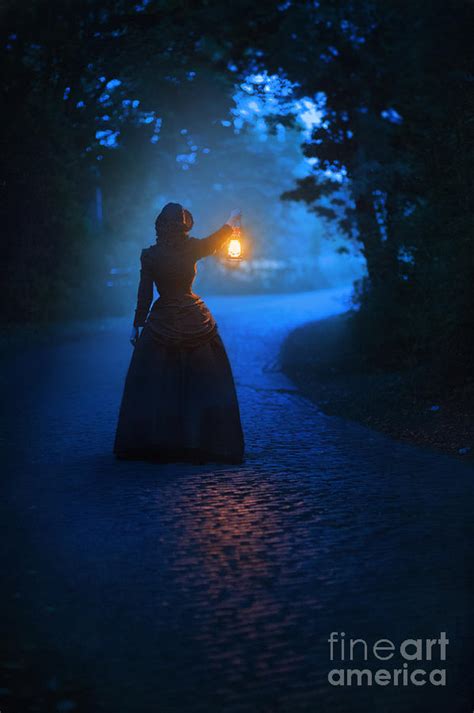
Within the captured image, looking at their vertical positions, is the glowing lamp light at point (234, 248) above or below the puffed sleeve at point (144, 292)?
above

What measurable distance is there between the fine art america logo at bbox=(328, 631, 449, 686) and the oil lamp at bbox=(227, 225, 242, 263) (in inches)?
161

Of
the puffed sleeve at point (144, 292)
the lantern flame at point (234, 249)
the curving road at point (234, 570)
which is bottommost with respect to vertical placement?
the curving road at point (234, 570)

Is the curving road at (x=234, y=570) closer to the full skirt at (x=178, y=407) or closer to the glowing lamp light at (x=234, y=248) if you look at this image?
the full skirt at (x=178, y=407)

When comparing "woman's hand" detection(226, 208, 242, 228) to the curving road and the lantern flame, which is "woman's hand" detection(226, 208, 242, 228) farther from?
the curving road

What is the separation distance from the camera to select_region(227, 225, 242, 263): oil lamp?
752 centimetres

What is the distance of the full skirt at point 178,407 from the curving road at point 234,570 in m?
0.20

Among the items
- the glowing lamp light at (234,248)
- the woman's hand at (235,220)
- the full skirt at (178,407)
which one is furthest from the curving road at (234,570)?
the woman's hand at (235,220)

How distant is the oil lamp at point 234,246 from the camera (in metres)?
7.52

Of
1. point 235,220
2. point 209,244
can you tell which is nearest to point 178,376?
point 209,244

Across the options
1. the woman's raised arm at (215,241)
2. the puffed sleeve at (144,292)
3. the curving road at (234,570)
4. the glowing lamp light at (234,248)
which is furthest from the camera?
the puffed sleeve at (144,292)

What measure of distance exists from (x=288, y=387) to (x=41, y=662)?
382 inches

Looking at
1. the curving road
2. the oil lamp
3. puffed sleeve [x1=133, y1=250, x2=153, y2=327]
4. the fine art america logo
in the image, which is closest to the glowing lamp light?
the oil lamp

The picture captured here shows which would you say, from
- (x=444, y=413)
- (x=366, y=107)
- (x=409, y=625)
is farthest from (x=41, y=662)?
(x=366, y=107)

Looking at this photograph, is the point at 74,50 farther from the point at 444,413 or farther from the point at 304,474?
the point at 304,474
